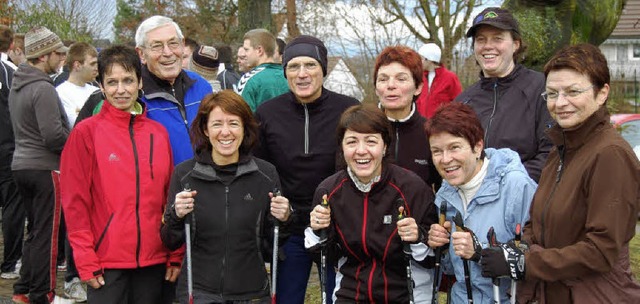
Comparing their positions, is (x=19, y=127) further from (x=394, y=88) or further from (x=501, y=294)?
(x=501, y=294)

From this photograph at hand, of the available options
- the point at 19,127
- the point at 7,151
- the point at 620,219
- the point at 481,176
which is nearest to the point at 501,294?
the point at 481,176

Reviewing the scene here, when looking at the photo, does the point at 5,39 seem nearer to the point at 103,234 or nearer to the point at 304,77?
the point at 103,234

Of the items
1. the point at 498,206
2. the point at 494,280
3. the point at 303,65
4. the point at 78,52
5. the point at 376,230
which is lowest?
the point at 494,280

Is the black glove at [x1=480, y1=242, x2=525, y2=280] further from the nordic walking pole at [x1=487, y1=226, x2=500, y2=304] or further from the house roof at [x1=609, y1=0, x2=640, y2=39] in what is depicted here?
the house roof at [x1=609, y1=0, x2=640, y2=39]

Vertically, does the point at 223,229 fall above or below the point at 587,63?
below

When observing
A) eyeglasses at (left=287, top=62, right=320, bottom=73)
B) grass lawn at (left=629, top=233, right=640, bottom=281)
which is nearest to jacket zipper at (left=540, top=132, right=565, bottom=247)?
eyeglasses at (left=287, top=62, right=320, bottom=73)

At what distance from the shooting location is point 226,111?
427 cm

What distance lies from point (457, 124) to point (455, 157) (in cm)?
18

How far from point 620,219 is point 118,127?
2932mm

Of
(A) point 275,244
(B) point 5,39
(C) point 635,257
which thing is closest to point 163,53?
(A) point 275,244

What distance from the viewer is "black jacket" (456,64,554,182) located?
4270 mm

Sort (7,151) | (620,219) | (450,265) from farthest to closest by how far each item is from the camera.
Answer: (7,151) → (450,265) → (620,219)

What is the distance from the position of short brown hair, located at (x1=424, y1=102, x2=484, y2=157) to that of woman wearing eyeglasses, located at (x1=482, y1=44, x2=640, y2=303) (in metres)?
0.45

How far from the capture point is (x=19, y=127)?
6.73 m
